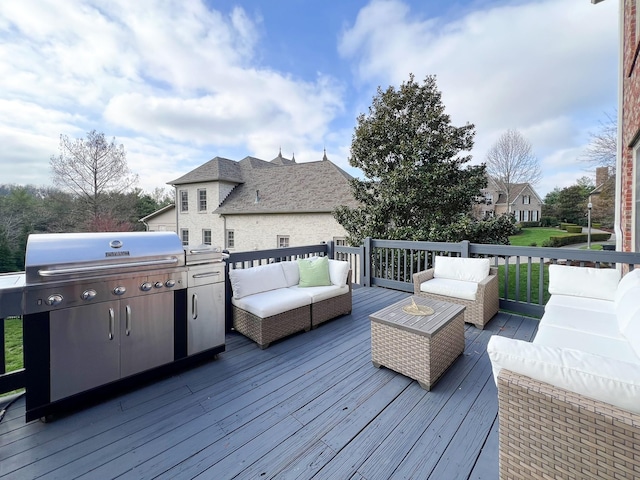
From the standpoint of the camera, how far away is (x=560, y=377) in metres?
1.20

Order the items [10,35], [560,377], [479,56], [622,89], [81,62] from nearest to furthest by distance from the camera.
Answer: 1. [560,377]
2. [10,35]
3. [622,89]
4. [81,62]
5. [479,56]

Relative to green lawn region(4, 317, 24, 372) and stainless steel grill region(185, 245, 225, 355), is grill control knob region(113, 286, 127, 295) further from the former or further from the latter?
green lawn region(4, 317, 24, 372)

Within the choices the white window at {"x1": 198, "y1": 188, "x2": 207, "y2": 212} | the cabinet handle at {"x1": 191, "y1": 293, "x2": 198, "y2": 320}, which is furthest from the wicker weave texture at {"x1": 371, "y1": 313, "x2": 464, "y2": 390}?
the white window at {"x1": 198, "y1": 188, "x2": 207, "y2": 212}

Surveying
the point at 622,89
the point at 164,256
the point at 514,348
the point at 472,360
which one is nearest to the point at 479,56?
the point at 622,89

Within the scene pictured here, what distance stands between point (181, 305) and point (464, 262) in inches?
145

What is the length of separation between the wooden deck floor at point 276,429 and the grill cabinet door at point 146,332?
22cm

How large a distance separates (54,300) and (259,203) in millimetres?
12821

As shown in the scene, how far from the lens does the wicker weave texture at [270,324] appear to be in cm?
299

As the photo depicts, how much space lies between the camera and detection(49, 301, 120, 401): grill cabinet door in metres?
1.89

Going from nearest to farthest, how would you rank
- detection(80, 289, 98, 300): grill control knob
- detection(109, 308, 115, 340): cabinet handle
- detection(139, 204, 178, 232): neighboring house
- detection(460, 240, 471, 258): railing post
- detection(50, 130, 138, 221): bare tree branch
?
detection(80, 289, 98, 300): grill control knob
detection(109, 308, 115, 340): cabinet handle
detection(460, 240, 471, 258): railing post
detection(50, 130, 138, 221): bare tree branch
detection(139, 204, 178, 232): neighboring house

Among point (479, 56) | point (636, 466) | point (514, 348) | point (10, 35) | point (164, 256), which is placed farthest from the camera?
point (479, 56)

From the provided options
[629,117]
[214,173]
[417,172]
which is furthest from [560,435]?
[214,173]

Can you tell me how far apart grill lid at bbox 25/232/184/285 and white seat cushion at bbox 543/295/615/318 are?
12.2 feet

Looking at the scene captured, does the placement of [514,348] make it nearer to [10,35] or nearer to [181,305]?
[181,305]
